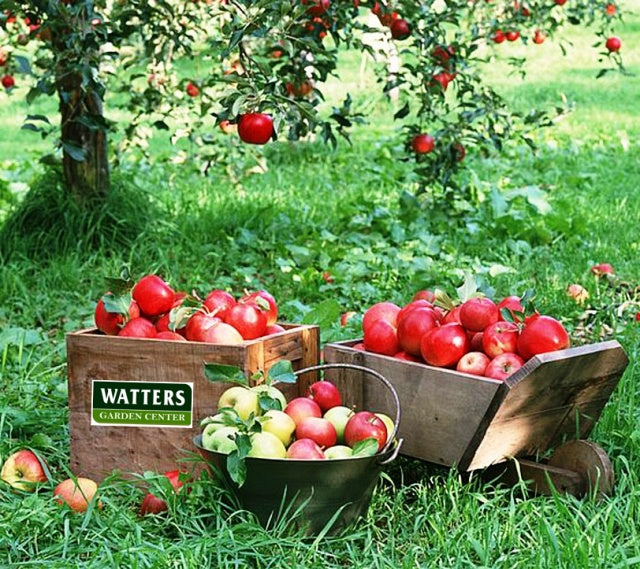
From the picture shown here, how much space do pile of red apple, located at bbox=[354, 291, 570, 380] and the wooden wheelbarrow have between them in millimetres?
62

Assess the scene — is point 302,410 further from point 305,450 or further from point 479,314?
point 479,314

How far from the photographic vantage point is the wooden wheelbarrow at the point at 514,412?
8.73 ft

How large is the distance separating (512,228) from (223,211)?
163cm

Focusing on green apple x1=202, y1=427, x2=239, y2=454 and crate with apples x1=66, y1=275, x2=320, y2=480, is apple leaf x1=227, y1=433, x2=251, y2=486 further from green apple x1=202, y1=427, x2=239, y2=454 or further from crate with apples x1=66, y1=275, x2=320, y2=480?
crate with apples x1=66, y1=275, x2=320, y2=480

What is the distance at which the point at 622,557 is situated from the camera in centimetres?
227

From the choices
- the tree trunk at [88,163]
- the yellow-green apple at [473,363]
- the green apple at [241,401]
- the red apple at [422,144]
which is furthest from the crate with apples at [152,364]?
the red apple at [422,144]

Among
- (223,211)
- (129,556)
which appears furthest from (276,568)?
(223,211)

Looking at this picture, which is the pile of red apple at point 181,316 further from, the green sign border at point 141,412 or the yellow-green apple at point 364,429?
the yellow-green apple at point 364,429

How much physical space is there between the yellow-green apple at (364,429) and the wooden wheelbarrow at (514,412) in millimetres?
218

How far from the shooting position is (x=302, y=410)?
2.67 metres

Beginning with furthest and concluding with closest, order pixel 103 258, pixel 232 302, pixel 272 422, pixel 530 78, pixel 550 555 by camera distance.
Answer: pixel 530 78 → pixel 103 258 → pixel 232 302 → pixel 272 422 → pixel 550 555

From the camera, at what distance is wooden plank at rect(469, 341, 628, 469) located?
2633mm

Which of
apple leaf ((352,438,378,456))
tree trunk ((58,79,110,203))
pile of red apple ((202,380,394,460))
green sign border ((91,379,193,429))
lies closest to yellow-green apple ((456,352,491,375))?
pile of red apple ((202,380,394,460))

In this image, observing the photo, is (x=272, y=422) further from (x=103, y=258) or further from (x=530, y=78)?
(x=530, y=78)
